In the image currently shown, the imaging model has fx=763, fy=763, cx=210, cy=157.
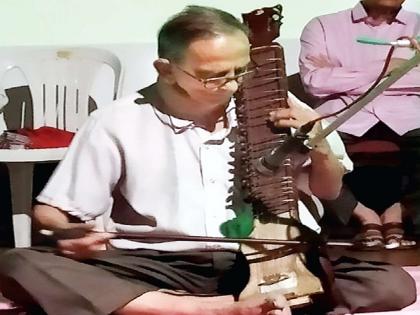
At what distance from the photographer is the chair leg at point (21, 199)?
848 mm

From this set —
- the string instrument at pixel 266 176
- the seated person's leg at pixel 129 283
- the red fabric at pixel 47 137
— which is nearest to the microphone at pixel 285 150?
the string instrument at pixel 266 176

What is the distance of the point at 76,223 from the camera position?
84cm

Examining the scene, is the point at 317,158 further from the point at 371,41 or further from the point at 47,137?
the point at 47,137

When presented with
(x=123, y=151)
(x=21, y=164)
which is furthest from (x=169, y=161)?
(x=21, y=164)

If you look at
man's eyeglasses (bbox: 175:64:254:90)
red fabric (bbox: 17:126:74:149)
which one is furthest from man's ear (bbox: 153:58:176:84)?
red fabric (bbox: 17:126:74:149)

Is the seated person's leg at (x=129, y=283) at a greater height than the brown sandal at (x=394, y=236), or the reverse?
the brown sandal at (x=394, y=236)

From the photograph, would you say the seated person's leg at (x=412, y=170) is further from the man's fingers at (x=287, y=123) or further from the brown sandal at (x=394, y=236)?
the man's fingers at (x=287, y=123)

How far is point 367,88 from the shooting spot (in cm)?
88

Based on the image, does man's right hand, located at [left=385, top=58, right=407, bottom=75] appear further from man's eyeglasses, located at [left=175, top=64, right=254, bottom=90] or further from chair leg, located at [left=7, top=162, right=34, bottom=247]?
chair leg, located at [left=7, top=162, right=34, bottom=247]

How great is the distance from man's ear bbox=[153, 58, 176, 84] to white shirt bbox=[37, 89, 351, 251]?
4cm

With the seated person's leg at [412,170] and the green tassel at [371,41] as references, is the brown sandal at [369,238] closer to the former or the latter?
the seated person's leg at [412,170]

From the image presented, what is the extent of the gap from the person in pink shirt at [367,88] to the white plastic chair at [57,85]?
0.24 m

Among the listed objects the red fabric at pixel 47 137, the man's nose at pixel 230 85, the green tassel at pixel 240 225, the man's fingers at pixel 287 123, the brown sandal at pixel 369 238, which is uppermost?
the man's nose at pixel 230 85

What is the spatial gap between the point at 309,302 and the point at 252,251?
0.09 m
